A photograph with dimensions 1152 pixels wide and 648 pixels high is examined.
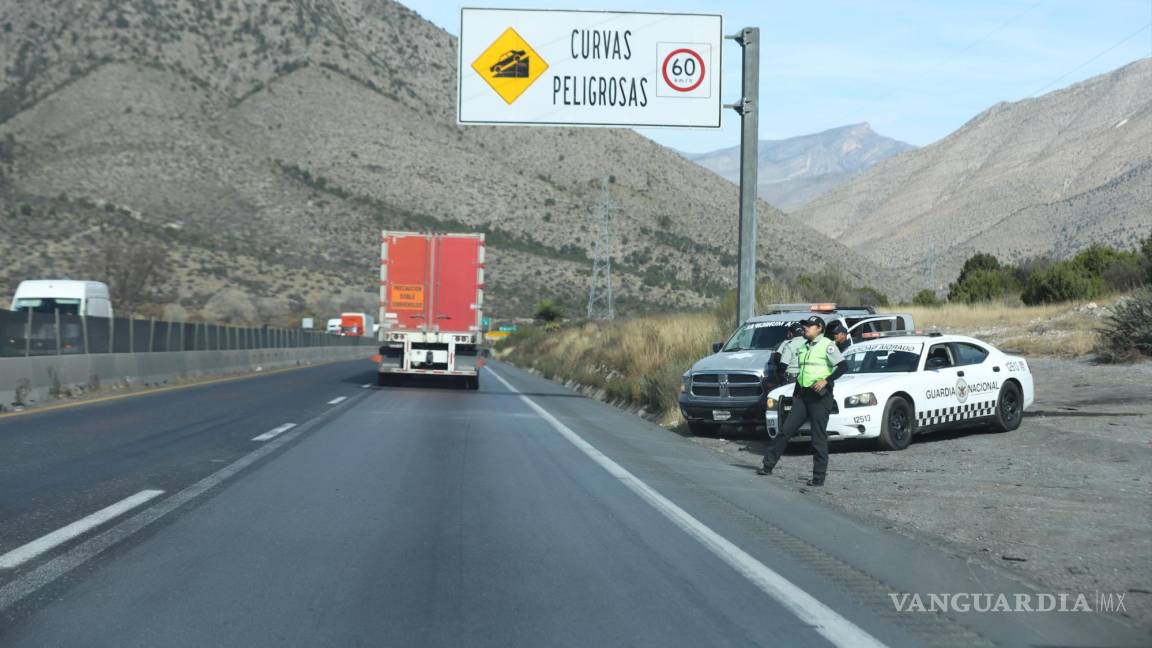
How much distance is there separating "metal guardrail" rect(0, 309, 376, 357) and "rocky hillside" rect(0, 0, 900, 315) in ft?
114

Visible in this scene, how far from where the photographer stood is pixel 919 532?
32.6 feet

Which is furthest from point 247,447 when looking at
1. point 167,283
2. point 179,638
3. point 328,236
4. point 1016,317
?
point 328,236

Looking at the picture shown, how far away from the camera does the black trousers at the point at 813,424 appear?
1286 cm

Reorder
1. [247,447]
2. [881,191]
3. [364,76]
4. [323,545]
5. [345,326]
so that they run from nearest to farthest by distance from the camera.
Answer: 1. [323,545]
2. [247,447]
3. [345,326]
4. [364,76]
5. [881,191]

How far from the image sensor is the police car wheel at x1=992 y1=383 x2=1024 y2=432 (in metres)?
17.1

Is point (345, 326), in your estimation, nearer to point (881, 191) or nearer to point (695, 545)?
point (695, 545)

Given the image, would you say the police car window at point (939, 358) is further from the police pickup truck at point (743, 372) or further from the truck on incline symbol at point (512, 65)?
the truck on incline symbol at point (512, 65)

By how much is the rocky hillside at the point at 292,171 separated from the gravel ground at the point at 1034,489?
2255 inches

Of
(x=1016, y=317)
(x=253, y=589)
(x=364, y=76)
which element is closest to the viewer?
(x=253, y=589)

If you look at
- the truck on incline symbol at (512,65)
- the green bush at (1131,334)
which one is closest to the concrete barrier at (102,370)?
the truck on incline symbol at (512,65)

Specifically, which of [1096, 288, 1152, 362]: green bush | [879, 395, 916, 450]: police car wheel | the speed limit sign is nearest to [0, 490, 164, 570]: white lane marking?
[879, 395, 916, 450]: police car wheel

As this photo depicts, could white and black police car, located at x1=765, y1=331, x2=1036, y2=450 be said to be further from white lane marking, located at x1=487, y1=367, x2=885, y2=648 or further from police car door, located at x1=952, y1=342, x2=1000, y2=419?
white lane marking, located at x1=487, y1=367, x2=885, y2=648

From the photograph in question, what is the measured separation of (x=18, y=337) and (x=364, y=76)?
278ft

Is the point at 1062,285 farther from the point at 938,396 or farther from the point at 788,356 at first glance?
the point at 788,356
